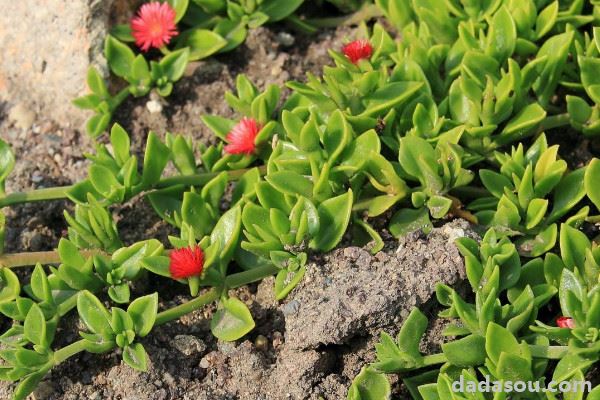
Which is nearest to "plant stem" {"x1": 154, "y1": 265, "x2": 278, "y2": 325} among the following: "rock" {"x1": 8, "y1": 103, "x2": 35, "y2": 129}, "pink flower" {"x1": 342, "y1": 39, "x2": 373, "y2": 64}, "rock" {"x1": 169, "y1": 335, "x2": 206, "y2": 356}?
"rock" {"x1": 169, "y1": 335, "x2": 206, "y2": 356}

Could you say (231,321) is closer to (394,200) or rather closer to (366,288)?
(366,288)

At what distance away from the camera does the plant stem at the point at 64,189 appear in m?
3.28

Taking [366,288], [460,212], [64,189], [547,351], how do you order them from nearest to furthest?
1. [547,351]
2. [366,288]
3. [460,212]
4. [64,189]

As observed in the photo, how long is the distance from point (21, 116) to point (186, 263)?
1.34 m

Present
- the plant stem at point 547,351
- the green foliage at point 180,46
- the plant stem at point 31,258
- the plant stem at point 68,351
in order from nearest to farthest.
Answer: the plant stem at point 547,351 < the plant stem at point 68,351 < the plant stem at point 31,258 < the green foliage at point 180,46

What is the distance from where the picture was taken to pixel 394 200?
10.1 ft

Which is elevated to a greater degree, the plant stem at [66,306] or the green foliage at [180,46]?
the green foliage at [180,46]

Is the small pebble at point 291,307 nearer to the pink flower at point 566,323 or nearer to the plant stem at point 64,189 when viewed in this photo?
the plant stem at point 64,189

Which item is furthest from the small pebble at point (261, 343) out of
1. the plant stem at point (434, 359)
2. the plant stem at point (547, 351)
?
the plant stem at point (547, 351)

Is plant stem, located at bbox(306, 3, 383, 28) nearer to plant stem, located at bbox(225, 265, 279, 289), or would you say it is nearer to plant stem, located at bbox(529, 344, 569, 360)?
plant stem, located at bbox(225, 265, 279, 289)

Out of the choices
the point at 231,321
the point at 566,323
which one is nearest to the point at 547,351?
the point at 566,323

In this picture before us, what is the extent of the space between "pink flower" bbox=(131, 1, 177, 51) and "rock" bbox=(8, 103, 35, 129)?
57 centimetres

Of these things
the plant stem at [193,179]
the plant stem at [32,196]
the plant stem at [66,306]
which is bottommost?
the plant stem at [66,306]

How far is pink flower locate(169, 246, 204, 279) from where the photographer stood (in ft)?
9.55
